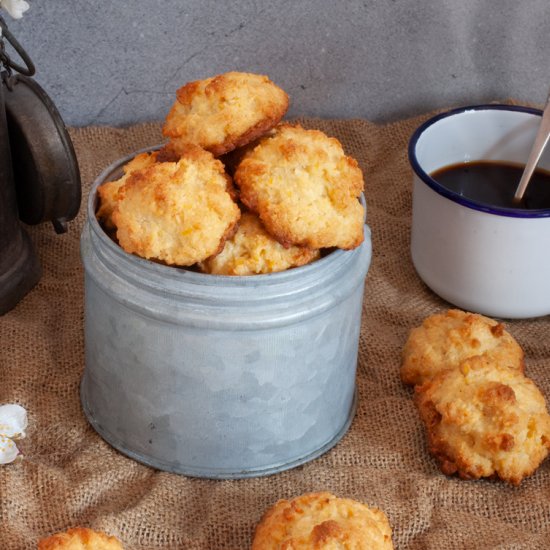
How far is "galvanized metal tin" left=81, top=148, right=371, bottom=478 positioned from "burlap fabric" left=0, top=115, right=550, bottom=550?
0.04 m

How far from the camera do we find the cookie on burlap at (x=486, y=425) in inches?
56.4

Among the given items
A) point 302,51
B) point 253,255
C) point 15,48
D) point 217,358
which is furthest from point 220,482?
point 302,51

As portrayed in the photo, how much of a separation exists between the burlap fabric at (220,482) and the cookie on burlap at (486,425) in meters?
0.04

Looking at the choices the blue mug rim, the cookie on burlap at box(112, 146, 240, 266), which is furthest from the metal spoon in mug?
the cookie on burlap at box(112, 146, 240, 266)

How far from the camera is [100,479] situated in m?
1.43

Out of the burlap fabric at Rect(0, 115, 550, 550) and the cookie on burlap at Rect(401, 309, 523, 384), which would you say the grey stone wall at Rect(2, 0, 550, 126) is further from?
the cookie on burlap at Rect(401, 309, 523, 384)

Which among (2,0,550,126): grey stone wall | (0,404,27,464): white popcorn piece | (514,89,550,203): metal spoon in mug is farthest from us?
(2,0,550,126): grey stone wall

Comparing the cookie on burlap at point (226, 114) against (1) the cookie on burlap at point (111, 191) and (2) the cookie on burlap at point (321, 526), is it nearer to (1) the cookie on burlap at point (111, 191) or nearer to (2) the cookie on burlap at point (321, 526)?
(1) the cookie on burlap at point (111, 191)

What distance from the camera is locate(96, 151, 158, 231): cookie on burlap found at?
4.50 ft

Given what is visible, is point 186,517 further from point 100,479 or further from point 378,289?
point 378,289

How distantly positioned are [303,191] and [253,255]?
11 cm

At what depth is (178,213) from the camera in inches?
49.4

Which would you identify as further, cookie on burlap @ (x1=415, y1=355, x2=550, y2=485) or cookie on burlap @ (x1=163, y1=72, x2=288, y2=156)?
cookie on burlap @ (x1=415, y1=355, x2=550, y2=485)

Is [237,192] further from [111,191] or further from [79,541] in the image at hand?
[79,541]
